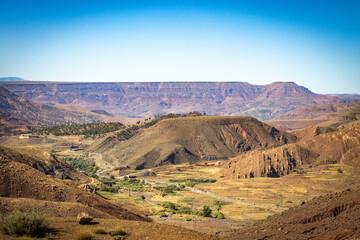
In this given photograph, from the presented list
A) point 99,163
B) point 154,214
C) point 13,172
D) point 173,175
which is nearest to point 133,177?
point 173,175

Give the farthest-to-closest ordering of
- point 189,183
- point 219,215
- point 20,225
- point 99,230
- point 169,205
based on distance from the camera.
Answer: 1. point 189,183
2. point 169,205
3. point 219,215
4. point 99,230
5. point 20,225

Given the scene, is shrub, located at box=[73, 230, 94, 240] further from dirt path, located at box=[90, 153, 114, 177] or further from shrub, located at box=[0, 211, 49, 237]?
dirt path, located at box=[90, 153, 114, 177]

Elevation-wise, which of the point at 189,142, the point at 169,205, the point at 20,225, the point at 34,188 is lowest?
the point at 169,205

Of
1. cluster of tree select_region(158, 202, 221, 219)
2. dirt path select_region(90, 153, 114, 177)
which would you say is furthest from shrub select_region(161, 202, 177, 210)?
dirt path select_region(90, 153, 114, 177)

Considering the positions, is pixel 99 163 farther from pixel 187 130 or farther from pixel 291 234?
pixel 291 234

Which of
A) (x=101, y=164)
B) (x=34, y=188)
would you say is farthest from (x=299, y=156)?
(x=34, y=188)

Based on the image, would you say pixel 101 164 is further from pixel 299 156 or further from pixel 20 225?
pixel 20 225
